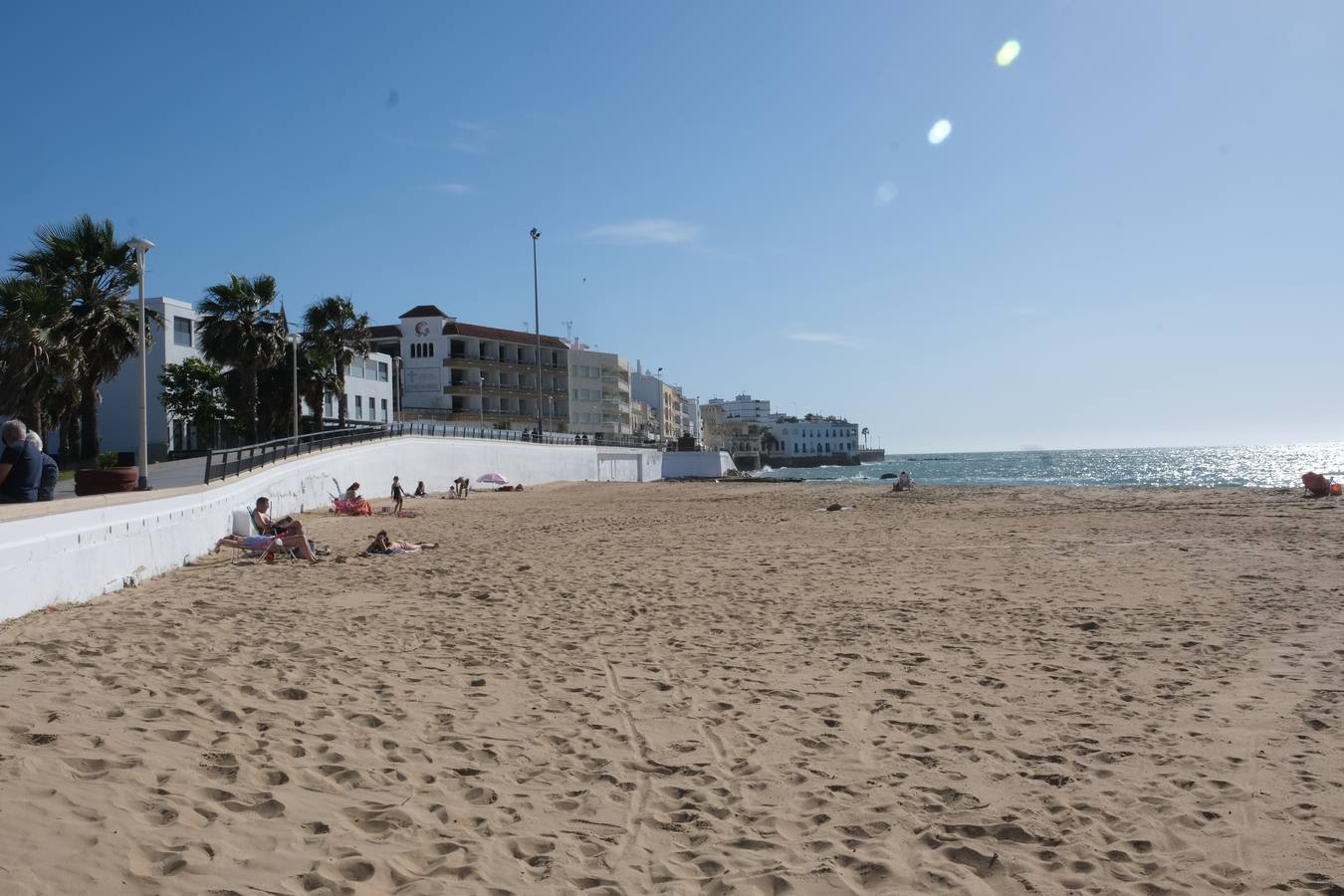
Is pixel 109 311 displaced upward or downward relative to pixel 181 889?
upward

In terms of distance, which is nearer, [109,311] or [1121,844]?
[1121,844]

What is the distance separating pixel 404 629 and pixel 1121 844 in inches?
270

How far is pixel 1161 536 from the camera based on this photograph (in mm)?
18844

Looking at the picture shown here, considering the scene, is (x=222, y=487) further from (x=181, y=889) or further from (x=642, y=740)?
(x=181, y=889)

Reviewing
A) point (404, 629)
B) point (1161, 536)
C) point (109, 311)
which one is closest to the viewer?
point (404, 629)

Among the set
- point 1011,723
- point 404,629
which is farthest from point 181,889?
point 404,629

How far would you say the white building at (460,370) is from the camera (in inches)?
3123

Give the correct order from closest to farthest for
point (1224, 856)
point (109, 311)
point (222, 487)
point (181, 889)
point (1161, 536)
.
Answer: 1. point (181, 889)
2. point (1224, 856)
3. point (222, 487)
4. point (1161, 536)
5. point (109, 311)

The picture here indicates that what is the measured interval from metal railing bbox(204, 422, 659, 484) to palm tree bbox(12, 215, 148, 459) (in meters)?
6.23

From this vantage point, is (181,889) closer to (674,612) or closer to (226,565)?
(674,612)

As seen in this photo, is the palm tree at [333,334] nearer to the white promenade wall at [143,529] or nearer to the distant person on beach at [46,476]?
the white promenade wall at [143,529]

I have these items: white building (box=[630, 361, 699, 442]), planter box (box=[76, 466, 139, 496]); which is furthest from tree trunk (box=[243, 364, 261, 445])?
white building (box=[630, 361, 699, 442])

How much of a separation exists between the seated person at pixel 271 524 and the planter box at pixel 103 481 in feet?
6.67

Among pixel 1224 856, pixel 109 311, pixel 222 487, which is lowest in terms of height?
pixel 1224 856
